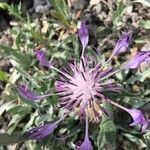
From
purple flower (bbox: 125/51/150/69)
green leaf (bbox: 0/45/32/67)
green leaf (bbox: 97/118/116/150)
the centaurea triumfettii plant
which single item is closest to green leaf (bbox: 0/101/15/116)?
green leaf (bbox: 0/45/32/67)

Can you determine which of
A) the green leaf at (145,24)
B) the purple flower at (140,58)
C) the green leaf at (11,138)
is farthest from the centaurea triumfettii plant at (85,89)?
the green leaf at (145,24)

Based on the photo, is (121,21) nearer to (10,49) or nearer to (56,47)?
(56,47)

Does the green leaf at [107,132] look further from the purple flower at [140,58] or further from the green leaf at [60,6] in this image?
the green leaf at [60,6]

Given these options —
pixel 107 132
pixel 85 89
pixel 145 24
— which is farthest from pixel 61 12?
pixel 107 132

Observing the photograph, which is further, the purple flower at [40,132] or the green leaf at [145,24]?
the green leaf at [145,24]

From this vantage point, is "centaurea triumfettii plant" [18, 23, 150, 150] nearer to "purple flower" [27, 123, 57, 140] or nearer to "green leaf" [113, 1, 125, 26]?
"purple flower" [27, 123, 57, 140]

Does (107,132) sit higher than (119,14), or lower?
lower

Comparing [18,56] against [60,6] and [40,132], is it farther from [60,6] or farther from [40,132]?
[40,132]

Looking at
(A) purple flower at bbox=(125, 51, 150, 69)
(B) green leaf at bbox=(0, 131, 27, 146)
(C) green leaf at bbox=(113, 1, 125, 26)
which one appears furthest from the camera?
(C) green leaf at bbox=(113, 1, 125, 26)
